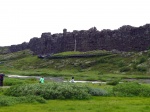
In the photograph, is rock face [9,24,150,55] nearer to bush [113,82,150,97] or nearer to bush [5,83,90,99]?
bush [113,82,150,97]

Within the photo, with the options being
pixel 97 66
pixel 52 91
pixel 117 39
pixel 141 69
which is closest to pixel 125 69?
pixel 141 69

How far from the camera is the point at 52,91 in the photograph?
122ft

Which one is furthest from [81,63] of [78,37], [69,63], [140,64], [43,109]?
[43,109]

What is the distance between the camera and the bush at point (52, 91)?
36812 mm

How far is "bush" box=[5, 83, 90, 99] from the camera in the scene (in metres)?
36.8

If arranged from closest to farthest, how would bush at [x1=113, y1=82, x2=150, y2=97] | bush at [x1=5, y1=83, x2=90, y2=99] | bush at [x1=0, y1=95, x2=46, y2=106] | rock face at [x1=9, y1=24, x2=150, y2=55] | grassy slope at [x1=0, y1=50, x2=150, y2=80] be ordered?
bush at [x1=0, y1=95, x2=46, y2=106] → bush at [x1=5, y1=83, x2=90, y2=99] → bush at [x1=113, y1=82, x2=150, y2=97] → grassy slope at [x1=0, y1=50, x2=150, y2=80] → rock face at [x1=9, y1=24, x2=150, y2=55]

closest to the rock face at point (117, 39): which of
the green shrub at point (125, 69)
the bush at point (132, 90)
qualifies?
the green shrub at point (125, 69)

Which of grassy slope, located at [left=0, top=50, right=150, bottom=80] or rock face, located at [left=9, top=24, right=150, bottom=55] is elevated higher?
rock face, located at [left=9, top=24, right=150, bottom=55]

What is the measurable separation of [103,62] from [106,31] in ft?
144

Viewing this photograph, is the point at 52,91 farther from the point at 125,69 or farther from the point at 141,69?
the point at 125,69

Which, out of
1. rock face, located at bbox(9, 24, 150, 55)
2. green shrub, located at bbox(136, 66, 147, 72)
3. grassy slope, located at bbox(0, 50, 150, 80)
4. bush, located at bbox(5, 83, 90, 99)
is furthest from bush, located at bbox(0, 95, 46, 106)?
rock face, located at bbox(9, 24, 150, 55)

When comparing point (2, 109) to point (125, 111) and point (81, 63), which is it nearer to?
point (125, 111)

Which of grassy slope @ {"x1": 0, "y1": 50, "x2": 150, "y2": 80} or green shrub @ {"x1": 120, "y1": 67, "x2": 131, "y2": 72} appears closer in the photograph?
grassy slope @ {"x1": 0, "y1": 50, "x2": 150, "y2": 80}

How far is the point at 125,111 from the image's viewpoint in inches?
1083
